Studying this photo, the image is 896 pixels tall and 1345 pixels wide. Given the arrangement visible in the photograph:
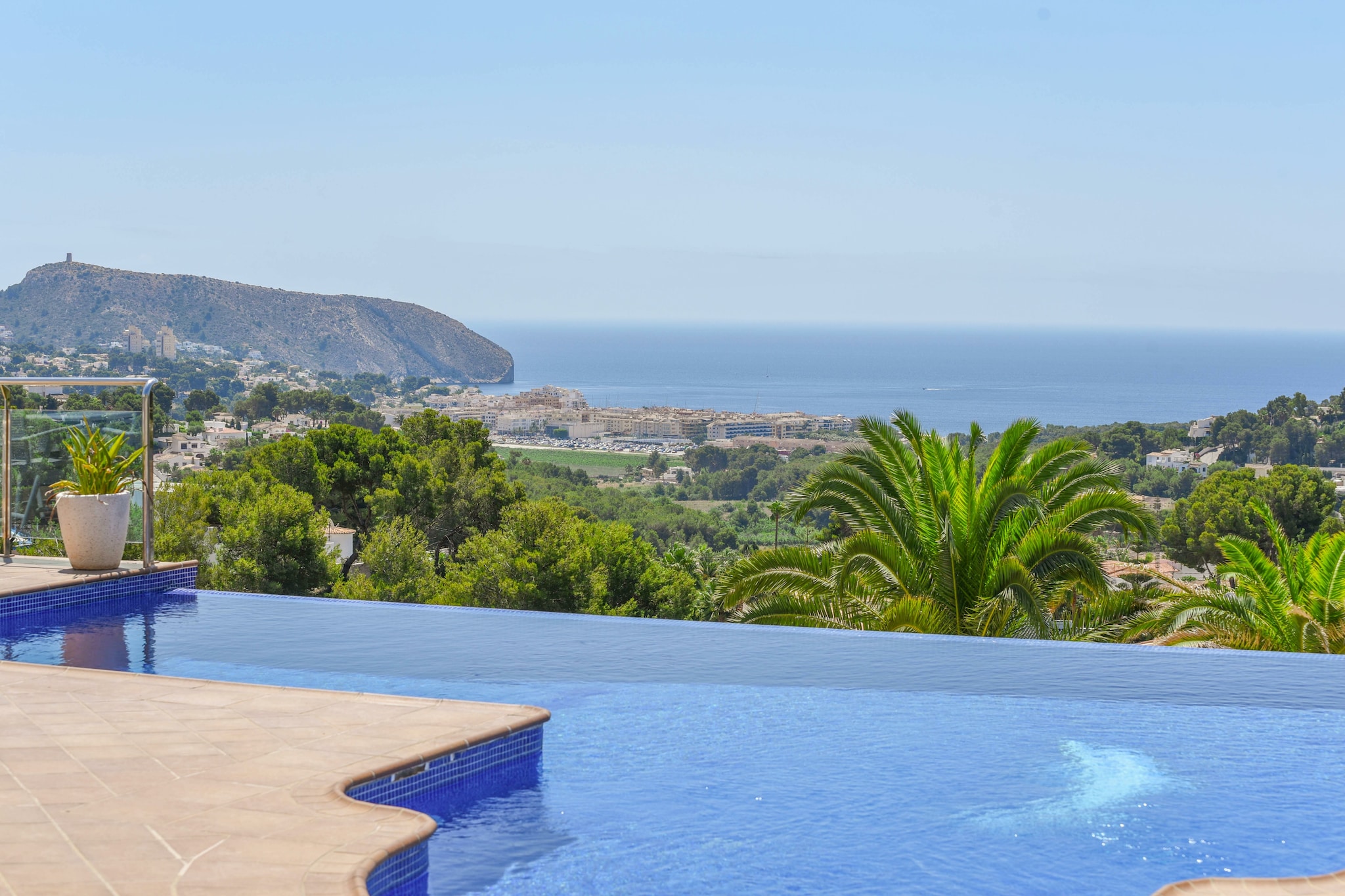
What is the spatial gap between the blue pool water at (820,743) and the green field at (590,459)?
52682 millimetres

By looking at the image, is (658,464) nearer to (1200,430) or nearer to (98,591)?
(1200,430)

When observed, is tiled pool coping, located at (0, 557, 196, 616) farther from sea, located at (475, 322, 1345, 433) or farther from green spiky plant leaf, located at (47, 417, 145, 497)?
sea, located at (475, 322, 1345, 433)

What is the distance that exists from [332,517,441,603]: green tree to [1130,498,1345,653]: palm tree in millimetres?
Answer: 13323

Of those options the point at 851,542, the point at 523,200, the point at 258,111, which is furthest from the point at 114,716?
the point at 523,200

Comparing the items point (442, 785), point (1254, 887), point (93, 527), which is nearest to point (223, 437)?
point (93, 527)

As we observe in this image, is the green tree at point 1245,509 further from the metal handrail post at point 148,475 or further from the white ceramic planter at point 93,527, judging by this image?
the white ceramic planter at point 93,527

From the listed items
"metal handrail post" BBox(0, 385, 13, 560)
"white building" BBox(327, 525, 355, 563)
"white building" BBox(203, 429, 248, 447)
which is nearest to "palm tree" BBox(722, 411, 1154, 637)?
"metal handrail post" BBox(0, 385, 13, 560)

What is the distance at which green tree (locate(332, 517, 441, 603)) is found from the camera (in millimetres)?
20562

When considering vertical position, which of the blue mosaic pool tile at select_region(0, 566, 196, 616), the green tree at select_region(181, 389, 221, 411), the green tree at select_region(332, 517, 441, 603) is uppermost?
the green tree at select_region(181, 389, 221, 411)

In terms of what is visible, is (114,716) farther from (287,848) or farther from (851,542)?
(851,542)

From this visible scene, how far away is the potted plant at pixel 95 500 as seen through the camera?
307 inches

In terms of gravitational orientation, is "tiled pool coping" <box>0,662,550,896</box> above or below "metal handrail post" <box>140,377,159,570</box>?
below

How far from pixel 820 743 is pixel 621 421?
3150 inches

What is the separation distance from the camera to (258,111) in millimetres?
72875
